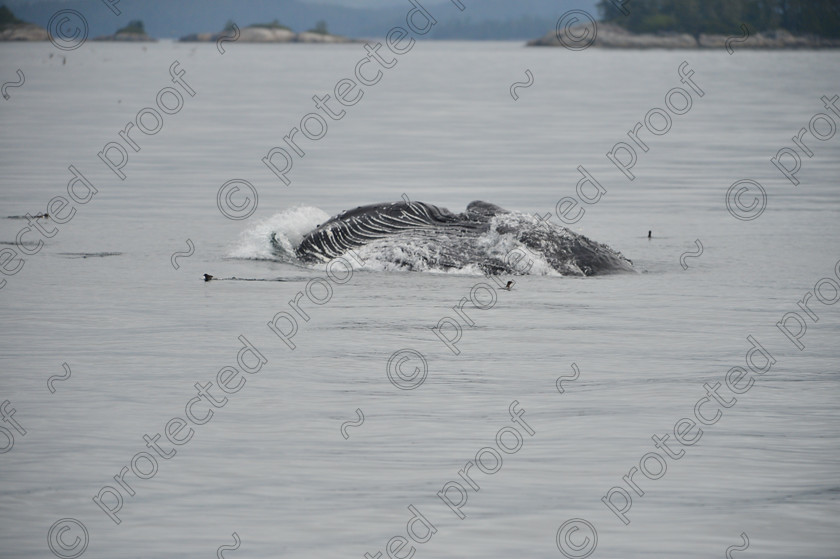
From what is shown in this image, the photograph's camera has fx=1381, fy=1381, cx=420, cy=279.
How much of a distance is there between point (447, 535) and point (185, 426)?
9.29 ft

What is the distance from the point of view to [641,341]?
1329 cm

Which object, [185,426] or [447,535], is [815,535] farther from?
[185,426]

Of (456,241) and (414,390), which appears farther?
(456,241)

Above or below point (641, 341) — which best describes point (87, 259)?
above

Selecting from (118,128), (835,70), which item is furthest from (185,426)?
(835,70)

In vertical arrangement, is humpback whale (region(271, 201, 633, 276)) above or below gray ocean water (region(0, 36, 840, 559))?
above

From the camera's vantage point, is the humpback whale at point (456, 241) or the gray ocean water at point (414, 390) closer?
the gray ocean water at point (414, 390)

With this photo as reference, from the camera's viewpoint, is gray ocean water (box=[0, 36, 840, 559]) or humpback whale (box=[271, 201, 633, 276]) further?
humpback whale (box=[271, 201, 633, 276])

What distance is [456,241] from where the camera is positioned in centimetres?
1745

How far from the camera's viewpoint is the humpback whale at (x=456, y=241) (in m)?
17.3

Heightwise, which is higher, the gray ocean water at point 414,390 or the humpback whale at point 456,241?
the humpback whale at point 456,241

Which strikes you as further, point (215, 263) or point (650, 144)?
point (650, 144)

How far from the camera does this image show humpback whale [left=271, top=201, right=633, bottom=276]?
680 inches

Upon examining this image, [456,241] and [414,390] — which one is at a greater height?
[456,241]
